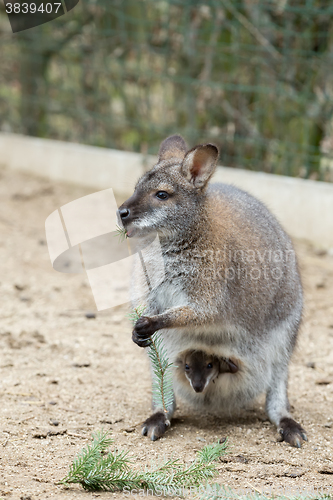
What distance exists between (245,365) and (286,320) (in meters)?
0.35

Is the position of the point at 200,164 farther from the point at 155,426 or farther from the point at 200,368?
the point at 155,426

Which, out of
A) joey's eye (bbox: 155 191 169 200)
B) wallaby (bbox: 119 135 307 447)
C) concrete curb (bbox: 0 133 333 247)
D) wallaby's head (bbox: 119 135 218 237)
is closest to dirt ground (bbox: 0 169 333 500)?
wallaby (bbox: 119 135 307 447)

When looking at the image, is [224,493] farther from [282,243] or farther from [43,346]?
[43,346]

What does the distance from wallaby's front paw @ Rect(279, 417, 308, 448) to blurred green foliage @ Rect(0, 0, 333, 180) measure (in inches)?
145

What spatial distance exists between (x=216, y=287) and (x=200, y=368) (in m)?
0.47

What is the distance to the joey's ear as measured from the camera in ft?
10.5

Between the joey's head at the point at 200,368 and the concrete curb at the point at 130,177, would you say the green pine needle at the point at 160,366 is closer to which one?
the joey's head at the point at 200,368

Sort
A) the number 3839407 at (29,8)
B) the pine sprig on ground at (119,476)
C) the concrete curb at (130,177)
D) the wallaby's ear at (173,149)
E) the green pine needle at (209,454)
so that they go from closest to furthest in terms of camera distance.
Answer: the pine sprig on ground at (119,476)
the green pine needle at (209,454)
the wallaby's ear at (173,149)
the concrete curb at (130,177)
the number 3839407 at (29,8)

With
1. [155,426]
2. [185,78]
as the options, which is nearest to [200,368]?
[155,426]

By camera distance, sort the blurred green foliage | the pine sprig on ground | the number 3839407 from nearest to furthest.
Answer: the pine sprig on ground
the blurred green foliage
the number 3839407

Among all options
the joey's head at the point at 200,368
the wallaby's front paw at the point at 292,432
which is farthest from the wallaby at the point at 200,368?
the wallaby's front paw at the point at 292,432

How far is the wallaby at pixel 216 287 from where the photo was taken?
3.12 m

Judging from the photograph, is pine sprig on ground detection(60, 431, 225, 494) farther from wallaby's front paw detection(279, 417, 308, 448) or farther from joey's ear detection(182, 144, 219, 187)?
joey's ear detection(182, 144, 219, 187)

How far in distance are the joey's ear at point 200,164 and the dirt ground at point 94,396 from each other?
1.32 meters
